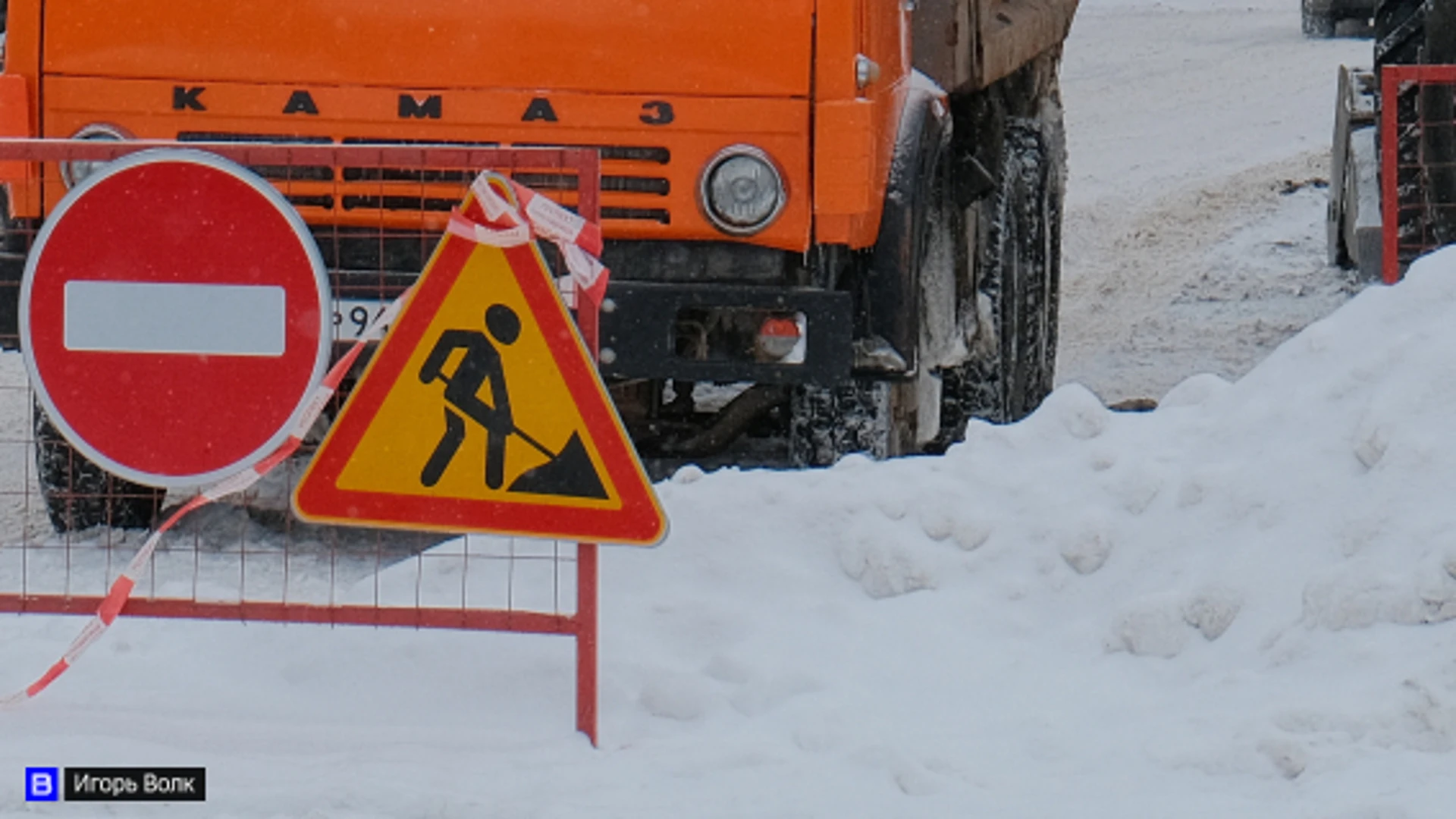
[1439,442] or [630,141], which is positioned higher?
[630,141]

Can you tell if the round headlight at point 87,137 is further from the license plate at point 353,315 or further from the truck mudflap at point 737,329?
the truck mudflap at point 737,329

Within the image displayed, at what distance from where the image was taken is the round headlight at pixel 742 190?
22.8ft

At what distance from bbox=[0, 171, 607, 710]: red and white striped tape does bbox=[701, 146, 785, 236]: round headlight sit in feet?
5.60

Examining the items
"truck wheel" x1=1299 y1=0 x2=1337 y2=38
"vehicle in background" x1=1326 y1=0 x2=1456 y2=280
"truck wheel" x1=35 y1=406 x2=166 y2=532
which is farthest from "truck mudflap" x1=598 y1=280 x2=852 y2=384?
"truck wheel" x1=1299 y1=0 x2=1337 y2=38

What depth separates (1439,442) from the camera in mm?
5824

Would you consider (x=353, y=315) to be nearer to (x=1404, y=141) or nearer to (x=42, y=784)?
(x=42, y=784)

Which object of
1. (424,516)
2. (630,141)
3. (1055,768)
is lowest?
→ (1055,768)

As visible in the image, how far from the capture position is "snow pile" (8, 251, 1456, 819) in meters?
4.79

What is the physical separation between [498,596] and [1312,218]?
11.5m

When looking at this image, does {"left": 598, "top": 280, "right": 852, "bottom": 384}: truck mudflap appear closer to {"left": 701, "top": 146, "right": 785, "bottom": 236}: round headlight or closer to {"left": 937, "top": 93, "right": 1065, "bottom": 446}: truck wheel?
{"left": 701, "top": 146, "right": 785, "bottom": 236}: round headlight

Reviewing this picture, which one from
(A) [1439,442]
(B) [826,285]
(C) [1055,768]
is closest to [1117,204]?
(B) [826,285]

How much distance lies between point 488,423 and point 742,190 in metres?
2.09

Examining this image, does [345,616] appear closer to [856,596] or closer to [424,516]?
[424,516]

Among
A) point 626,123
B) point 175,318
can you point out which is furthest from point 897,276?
point 175,318
